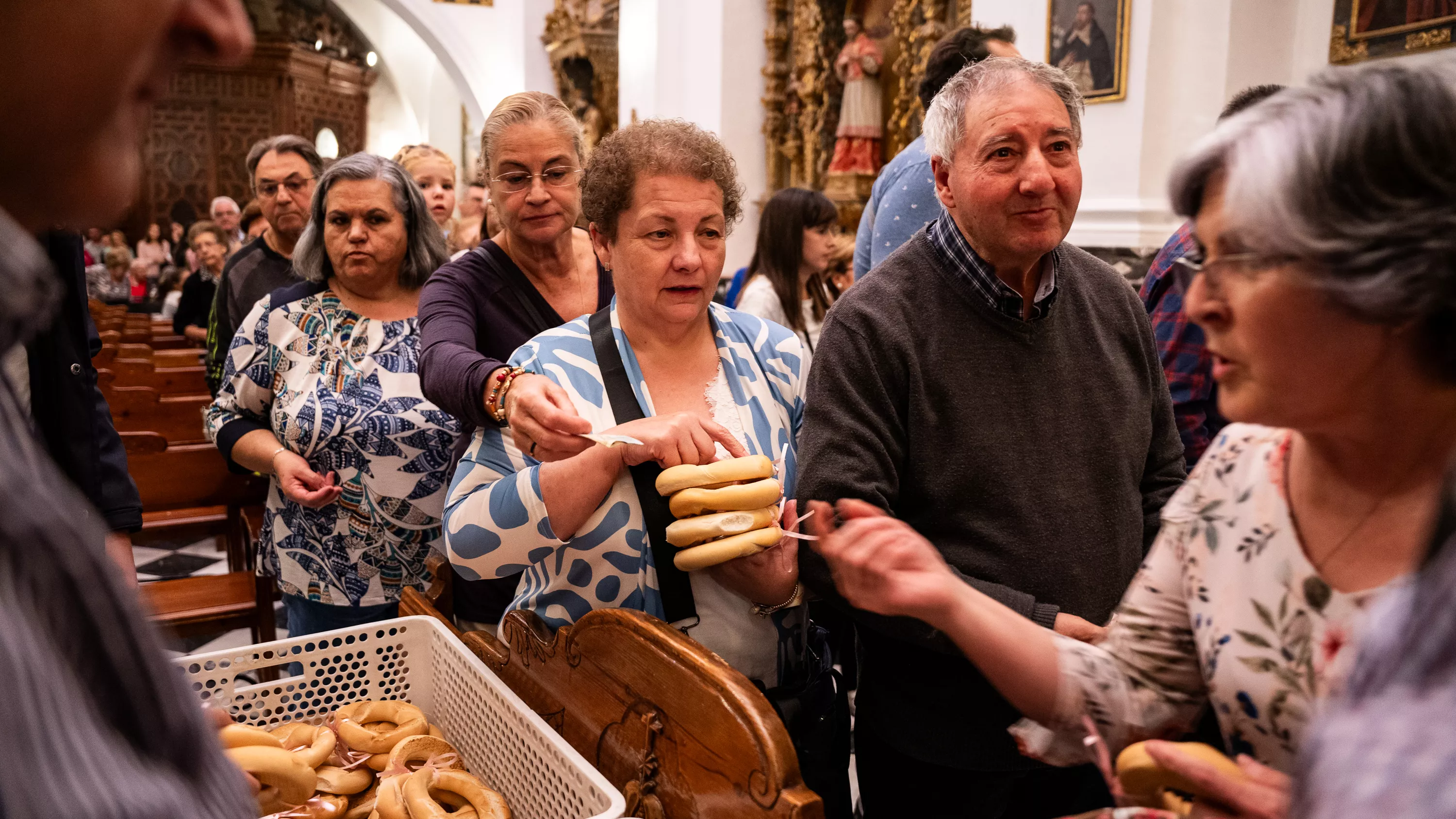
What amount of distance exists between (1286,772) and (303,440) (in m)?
2.24

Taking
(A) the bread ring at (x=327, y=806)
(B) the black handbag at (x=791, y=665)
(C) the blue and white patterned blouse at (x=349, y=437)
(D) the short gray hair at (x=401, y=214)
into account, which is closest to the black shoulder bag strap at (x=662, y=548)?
(B) the black handbag at (x=791, y=665)

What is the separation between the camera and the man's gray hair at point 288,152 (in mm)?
3723

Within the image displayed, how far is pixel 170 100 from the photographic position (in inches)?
691

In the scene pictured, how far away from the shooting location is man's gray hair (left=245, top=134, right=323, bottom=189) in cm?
372

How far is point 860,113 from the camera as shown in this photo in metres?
8.16

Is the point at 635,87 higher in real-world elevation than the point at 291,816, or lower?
higher

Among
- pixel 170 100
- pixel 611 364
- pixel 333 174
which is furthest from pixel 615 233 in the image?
pixel 170 100

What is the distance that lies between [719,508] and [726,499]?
0.8 inches

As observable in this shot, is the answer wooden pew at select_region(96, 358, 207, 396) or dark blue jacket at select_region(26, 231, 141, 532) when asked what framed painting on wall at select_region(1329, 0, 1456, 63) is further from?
wooden pew at select_region(96, 358, 207, 396)

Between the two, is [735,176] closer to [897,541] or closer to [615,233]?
[615,233]

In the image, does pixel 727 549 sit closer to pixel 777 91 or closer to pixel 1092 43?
pixel 1092 43

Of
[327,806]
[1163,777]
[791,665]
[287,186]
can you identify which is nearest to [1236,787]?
[1163,777]

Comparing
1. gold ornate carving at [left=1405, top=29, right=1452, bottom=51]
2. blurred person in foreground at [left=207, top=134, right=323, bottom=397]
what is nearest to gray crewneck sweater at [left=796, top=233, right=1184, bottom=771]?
blurred person in foreground at [left=207, top=134, right=323, bottom=397]

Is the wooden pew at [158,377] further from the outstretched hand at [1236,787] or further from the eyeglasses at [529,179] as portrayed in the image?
the outstretched hand at [1236,787]
